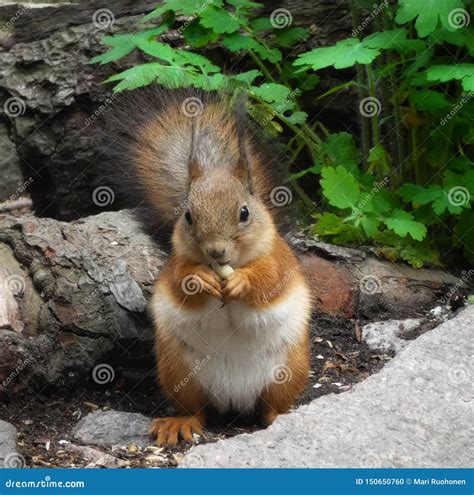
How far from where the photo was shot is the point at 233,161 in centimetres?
415

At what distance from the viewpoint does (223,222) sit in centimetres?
372

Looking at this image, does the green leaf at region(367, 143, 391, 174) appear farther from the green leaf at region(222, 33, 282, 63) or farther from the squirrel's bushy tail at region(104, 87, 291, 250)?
the squirrel's bushy tail at region(104, 87, 291, 250)

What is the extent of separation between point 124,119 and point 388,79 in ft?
5.62

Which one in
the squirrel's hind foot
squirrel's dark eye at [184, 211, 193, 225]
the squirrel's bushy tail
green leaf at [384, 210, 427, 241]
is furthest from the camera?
green leaf at [384, 210, 427, 241]

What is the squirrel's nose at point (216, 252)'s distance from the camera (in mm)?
3670

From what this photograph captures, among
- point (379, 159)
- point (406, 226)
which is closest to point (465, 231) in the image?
point (406, 226)

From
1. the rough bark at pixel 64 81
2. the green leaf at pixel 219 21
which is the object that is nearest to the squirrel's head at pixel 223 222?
the green leaf at pixel 219 21

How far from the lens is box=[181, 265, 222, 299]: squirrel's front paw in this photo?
370 cm

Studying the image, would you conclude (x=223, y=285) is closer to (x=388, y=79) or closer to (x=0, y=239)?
(x=0, y=239)

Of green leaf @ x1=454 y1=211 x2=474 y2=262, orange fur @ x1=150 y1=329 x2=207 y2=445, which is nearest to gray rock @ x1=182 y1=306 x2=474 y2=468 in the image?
A: orange fur @ x1=150 y1=329 x2=207 y2=445

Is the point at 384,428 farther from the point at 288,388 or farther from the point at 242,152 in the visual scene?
the point at 242,152

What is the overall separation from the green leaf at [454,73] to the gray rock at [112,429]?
210 centimetres

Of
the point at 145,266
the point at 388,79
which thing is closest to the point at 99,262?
the point at 145,266

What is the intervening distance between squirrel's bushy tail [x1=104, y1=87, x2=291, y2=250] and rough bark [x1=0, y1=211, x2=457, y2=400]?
0.38 m
